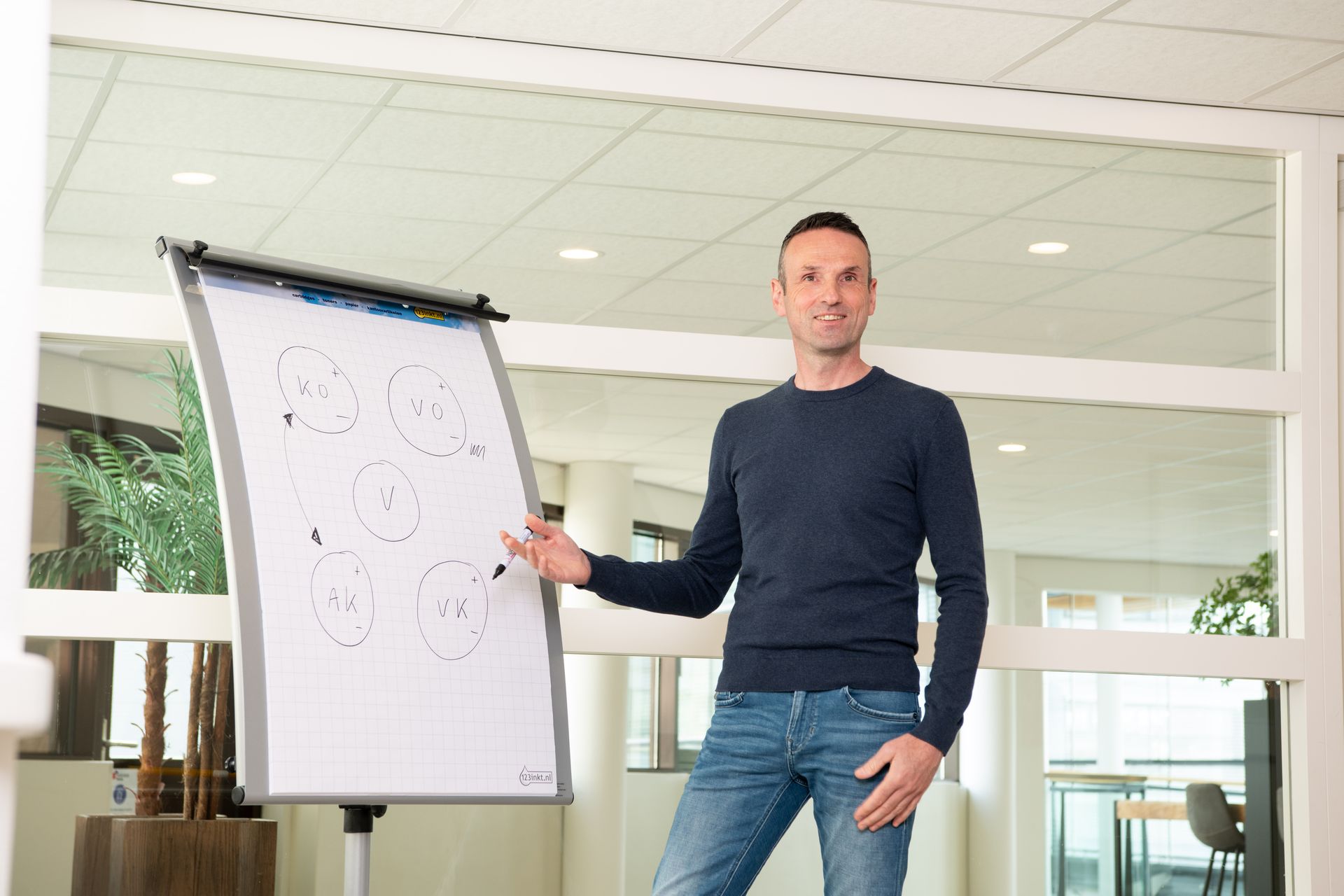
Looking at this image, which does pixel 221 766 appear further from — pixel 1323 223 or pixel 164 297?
pixel 1323 223

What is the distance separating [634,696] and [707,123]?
126 centimetres

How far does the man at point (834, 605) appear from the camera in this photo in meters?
1.83

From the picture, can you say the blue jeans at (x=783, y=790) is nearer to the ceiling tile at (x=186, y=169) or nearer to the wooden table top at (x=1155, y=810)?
the wooden table top at (x=1155, y=810)

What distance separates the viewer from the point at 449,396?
218cm

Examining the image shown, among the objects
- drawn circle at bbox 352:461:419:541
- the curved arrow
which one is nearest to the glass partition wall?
drawn circle at bbox 352:461:419:541

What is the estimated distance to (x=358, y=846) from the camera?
1.91 meters

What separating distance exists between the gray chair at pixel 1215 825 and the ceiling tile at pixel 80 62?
9.16ft

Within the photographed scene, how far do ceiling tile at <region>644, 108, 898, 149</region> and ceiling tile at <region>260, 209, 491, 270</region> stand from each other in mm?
489

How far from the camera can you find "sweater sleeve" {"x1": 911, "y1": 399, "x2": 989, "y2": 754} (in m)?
1.82

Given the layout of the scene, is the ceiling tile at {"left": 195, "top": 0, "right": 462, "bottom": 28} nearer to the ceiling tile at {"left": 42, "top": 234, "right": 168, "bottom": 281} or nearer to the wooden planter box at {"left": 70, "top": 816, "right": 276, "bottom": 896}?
the ceiling tile at {"left": 42, "top": 234, "right": 168, "bottom": 281}

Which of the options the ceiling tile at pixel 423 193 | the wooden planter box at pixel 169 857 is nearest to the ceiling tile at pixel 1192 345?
the ceiling tile at pixel 423 193

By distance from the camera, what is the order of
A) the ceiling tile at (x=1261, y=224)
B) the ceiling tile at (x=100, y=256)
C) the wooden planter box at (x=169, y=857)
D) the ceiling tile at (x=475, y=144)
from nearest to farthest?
the wooden planter box at (x=169, y=857) → the ceiling tile at (x=100, y=256) → the ceiling tile at (x=475, y=144) → the ceiling tile at (x=1261, y=224)

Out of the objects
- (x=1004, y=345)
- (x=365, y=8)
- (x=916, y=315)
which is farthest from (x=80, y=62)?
(x=1004, y=345)

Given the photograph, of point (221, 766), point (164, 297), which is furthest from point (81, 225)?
point (221, 766)
